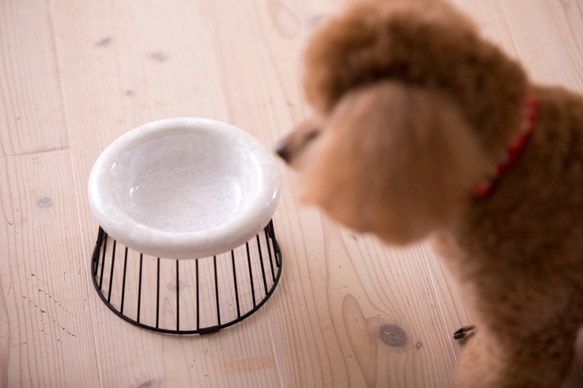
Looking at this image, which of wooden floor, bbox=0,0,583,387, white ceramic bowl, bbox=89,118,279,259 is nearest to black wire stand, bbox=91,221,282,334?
wooden floor, bbox=0,0,583,387

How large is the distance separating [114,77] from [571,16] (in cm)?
119

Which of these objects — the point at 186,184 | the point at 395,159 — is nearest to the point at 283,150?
the point at 395,159

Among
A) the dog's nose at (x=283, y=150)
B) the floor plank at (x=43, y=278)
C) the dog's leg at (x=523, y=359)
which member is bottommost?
A: the floor plank at (x=43, y=278)

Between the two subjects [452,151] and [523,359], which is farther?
[523,359]

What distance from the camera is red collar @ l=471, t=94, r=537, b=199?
700mm

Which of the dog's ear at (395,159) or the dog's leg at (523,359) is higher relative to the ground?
the dog's ear at (395,159)

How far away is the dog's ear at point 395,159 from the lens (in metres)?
0.61

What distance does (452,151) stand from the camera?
0.61 m

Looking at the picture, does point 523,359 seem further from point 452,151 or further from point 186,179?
point 186,179

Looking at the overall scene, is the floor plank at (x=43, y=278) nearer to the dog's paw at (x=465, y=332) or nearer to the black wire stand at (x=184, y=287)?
the black wire stand at (x=184, y=287)

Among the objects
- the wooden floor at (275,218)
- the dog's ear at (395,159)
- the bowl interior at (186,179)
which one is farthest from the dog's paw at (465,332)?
the dog's ear at (395,159)

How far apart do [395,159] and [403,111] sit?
47mm

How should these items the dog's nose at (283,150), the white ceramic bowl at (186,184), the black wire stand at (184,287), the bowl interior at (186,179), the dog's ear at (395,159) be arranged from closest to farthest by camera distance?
the dog's ear at (395,159)
the dog's nose at (283,150)
the white ceramic bowl at (186,184)
the bowl interior at (186,179)
the black wire stand at (184,287)

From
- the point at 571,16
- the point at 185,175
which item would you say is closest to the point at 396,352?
the point at 185,175
